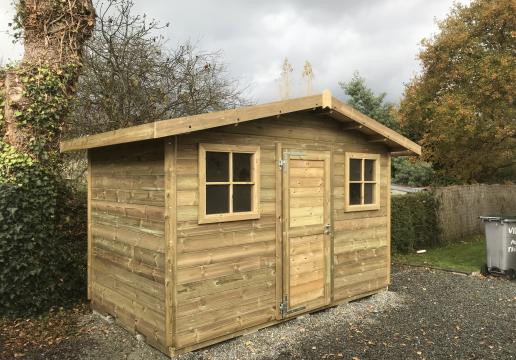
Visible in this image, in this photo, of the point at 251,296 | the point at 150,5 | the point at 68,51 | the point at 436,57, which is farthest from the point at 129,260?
the point at 436,57

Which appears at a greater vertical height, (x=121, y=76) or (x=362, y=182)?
(x=121, y=76)

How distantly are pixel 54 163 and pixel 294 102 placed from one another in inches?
150

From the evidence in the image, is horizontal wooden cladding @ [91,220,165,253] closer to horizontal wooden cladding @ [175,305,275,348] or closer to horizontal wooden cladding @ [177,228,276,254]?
horizontal wooden cladding @ [177,228,276,254]

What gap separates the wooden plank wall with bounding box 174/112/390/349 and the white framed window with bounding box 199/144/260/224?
0.08 m

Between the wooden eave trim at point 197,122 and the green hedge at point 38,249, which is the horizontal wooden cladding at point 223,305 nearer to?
the wooden eave trim at point 197,122

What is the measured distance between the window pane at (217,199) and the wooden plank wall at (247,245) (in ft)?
0.55

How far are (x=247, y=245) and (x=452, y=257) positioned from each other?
23.5ft

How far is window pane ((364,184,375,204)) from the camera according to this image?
6395mm

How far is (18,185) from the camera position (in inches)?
215

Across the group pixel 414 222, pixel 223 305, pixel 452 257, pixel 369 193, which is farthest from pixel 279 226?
pixel 414 222

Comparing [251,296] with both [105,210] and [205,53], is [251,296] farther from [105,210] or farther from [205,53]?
[205,53]

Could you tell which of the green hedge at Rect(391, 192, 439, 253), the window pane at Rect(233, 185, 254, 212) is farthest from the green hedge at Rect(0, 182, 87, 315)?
the green hedge at Rect(391, 192, 439, 253)

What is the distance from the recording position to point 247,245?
4.82 metres

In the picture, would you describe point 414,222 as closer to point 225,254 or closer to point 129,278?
point 225,254
